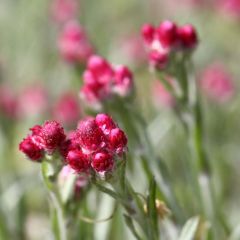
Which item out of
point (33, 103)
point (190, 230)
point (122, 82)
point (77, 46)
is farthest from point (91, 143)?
point (33, 103)

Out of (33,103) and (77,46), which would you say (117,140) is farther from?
(33,103)

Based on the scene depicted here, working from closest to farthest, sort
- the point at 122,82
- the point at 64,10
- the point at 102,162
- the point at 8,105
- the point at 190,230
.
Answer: the point at 102,162 → the point at 190,230 → the point at 122,82 → the point at 8,105 → the point at 64,10

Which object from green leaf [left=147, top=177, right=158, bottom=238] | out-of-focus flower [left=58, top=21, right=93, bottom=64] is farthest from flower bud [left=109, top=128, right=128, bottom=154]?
out-of-focus flower [left=58, top=21, right=93, bottom=64]

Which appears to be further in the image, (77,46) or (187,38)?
(77,46)

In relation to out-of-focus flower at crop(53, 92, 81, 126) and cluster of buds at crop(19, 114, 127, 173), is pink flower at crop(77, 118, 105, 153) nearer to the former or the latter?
cluster of buds at crop(19, 114, 127, 173)

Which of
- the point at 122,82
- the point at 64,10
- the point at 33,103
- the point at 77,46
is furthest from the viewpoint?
the point at 64,10
